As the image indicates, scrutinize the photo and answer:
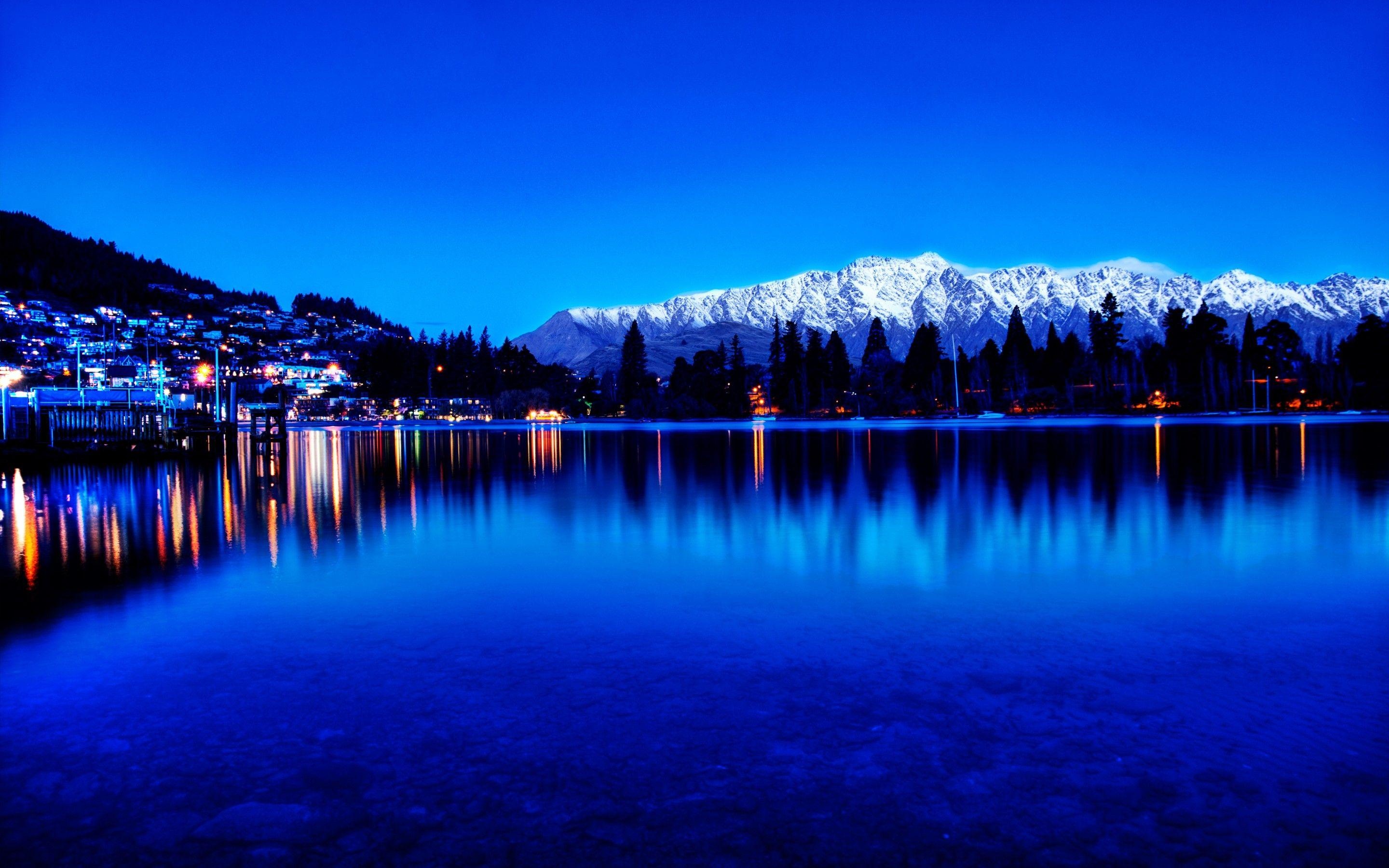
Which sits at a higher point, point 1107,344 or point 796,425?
point 1107,344

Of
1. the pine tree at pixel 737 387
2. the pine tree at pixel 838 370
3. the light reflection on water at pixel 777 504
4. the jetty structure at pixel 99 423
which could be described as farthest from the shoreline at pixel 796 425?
the pine tree at pixel 838 370

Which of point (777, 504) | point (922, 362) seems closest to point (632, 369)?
point (922, 362)

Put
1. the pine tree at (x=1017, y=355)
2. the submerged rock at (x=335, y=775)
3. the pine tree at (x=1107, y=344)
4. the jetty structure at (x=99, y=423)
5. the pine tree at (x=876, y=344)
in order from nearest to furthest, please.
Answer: the submerged rock at (x=335, y=775), the jetty structure at (x=99, y=423), the pine tree at (x=1107, y=344), the pine tree at (x=1017, y=355), the pine tree at (x=876, y=344)

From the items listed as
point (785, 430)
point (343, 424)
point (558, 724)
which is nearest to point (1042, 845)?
point (558, 724)

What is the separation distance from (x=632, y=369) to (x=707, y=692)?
567ft

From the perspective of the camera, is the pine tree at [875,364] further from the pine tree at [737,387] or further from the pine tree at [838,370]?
the pine tree at [737,387]

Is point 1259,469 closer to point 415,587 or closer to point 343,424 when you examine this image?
point 415,587

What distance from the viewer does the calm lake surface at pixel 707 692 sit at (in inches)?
179

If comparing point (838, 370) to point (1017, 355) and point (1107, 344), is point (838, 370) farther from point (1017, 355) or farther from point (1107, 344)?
point (1107, 344)

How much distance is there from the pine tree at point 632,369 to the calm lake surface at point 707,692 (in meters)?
159

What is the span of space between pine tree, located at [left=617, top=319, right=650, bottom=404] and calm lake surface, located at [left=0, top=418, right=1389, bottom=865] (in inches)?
6267

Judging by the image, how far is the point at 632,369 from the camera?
585 ft

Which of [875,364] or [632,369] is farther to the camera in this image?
[632,369]

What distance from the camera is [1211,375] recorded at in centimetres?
12644
